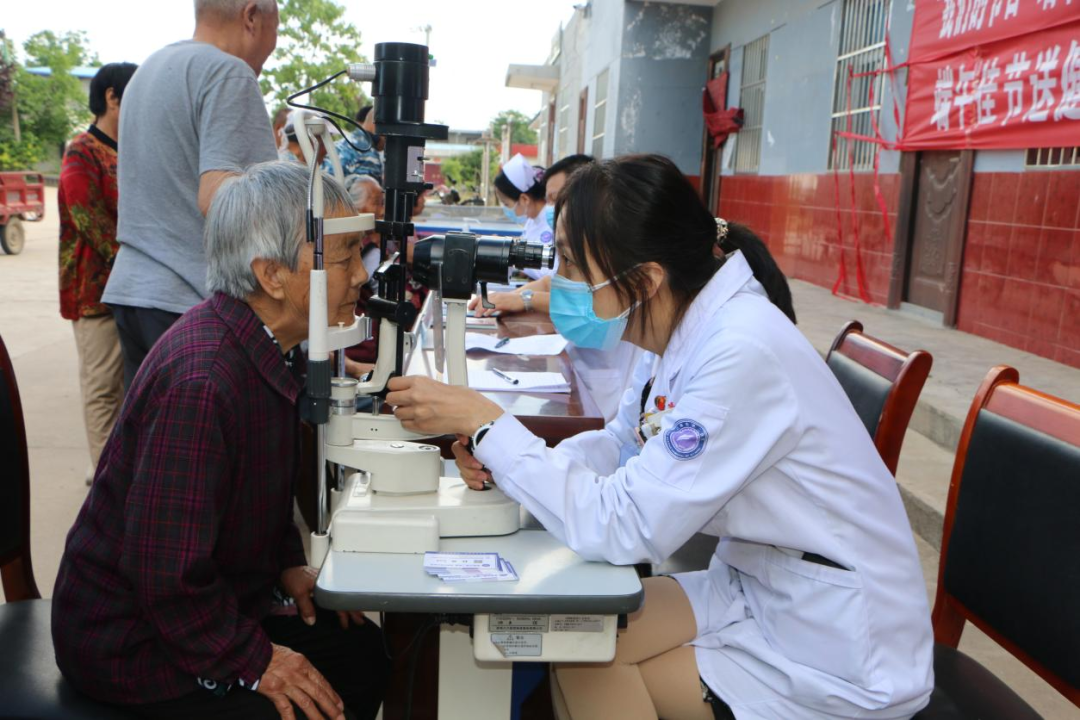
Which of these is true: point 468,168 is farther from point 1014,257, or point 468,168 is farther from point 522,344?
point 522,344

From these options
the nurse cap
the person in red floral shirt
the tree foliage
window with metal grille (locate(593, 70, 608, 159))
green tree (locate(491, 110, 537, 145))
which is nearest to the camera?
the person in red floral shirt

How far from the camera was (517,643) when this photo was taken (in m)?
1.13

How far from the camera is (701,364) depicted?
4.07 feet

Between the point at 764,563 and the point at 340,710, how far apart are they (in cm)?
66

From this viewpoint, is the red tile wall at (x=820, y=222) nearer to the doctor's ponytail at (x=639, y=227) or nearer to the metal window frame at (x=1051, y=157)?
the metal window frame at (x=1051, y=157)

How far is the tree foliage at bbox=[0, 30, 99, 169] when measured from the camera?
2319cm

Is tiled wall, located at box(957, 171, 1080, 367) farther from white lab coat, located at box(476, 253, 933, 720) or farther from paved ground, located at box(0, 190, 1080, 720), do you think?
white lab coat, located at box(476, 253, 933, 720)

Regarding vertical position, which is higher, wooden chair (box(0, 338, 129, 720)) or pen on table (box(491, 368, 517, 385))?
pen on table (box(491, 368, 517, 385))

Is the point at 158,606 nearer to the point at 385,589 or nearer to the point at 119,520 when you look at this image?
the point at 119,520

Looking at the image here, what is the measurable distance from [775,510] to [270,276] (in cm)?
82

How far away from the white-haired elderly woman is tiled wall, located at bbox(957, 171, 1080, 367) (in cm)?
405

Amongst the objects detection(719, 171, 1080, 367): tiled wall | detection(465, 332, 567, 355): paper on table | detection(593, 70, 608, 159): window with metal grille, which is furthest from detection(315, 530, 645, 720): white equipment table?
detection(593, 70, 608, 159): window with metal grille

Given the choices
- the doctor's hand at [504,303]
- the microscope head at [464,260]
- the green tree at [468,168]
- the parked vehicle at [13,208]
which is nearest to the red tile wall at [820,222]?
the doctor's hand at [504,303]

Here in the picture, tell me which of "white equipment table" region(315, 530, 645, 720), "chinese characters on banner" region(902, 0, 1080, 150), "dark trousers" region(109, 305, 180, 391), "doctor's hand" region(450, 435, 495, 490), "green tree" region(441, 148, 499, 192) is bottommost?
"white equipment table" region(315, 530, 645, 720)
